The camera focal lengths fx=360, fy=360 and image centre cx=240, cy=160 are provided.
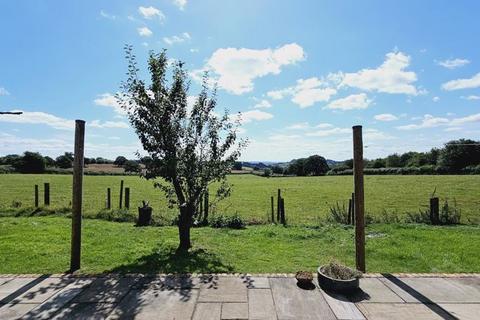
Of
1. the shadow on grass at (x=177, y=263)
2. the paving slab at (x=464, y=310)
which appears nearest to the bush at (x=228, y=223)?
the shadow on grass at (x=177, y=263)

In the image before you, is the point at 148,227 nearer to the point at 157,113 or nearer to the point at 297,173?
the point at 157,113

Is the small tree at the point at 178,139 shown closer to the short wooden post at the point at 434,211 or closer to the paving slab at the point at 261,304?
the paving slab at the point at 261,304

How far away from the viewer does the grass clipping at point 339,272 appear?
5.27 m

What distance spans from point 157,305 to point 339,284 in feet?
8.26

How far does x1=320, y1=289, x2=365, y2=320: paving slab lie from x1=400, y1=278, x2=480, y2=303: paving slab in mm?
1042

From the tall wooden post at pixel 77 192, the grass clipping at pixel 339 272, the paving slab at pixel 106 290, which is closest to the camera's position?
the paving slab at pixel 106 290

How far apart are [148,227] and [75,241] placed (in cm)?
451

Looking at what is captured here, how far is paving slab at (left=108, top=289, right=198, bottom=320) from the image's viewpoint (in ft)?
14.3

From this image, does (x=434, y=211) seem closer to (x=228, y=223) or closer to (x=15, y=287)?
(x=228, y=223)

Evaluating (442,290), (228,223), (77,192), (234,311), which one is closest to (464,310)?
(442,290)

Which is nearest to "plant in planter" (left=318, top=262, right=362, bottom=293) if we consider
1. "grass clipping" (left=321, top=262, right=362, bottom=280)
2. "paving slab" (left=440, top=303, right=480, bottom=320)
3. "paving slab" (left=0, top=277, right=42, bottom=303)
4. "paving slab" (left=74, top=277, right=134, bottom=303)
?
"grass clipping" (left=321, top=262, right=362, bottom=280)

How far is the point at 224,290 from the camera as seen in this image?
5211 mm

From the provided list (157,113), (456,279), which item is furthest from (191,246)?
(456,279)

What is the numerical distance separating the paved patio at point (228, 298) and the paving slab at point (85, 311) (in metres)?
0.01
